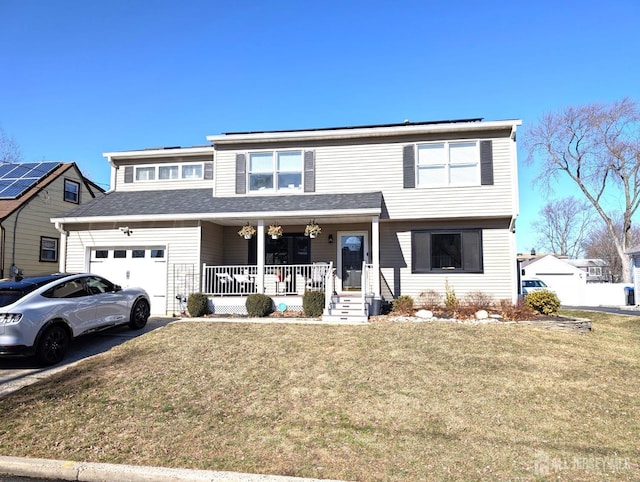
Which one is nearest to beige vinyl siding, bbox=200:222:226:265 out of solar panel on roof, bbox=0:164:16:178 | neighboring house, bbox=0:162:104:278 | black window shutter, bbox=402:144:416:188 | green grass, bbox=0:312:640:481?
green grass, bbox=0:312:640:481

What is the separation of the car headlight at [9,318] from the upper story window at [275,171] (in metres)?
8.34

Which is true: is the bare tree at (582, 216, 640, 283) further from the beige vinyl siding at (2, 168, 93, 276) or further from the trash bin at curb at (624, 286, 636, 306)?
the beige vinyl siding at (2, 168, 93, 276)

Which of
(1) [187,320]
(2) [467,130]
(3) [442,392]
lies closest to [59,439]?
(3) [442,392]

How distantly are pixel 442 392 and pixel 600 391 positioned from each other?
249 cm

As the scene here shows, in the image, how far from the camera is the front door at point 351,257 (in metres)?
14.0

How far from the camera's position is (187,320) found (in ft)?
37.5

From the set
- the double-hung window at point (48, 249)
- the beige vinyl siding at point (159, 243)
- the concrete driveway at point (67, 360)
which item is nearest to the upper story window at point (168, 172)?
the beige vinyl siding at point (159, 243)

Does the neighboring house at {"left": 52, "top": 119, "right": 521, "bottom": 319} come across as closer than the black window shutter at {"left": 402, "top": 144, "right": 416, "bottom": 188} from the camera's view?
Yes

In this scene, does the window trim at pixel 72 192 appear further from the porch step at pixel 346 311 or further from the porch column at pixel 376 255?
the porch column at pixel 376 255

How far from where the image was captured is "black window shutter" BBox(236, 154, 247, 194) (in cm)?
1419

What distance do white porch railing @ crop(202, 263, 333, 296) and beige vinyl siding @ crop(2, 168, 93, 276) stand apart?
11.7m

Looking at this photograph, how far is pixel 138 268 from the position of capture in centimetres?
1355

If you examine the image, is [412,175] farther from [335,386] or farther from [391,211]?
[335,386]

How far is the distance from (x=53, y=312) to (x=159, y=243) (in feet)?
19.5
